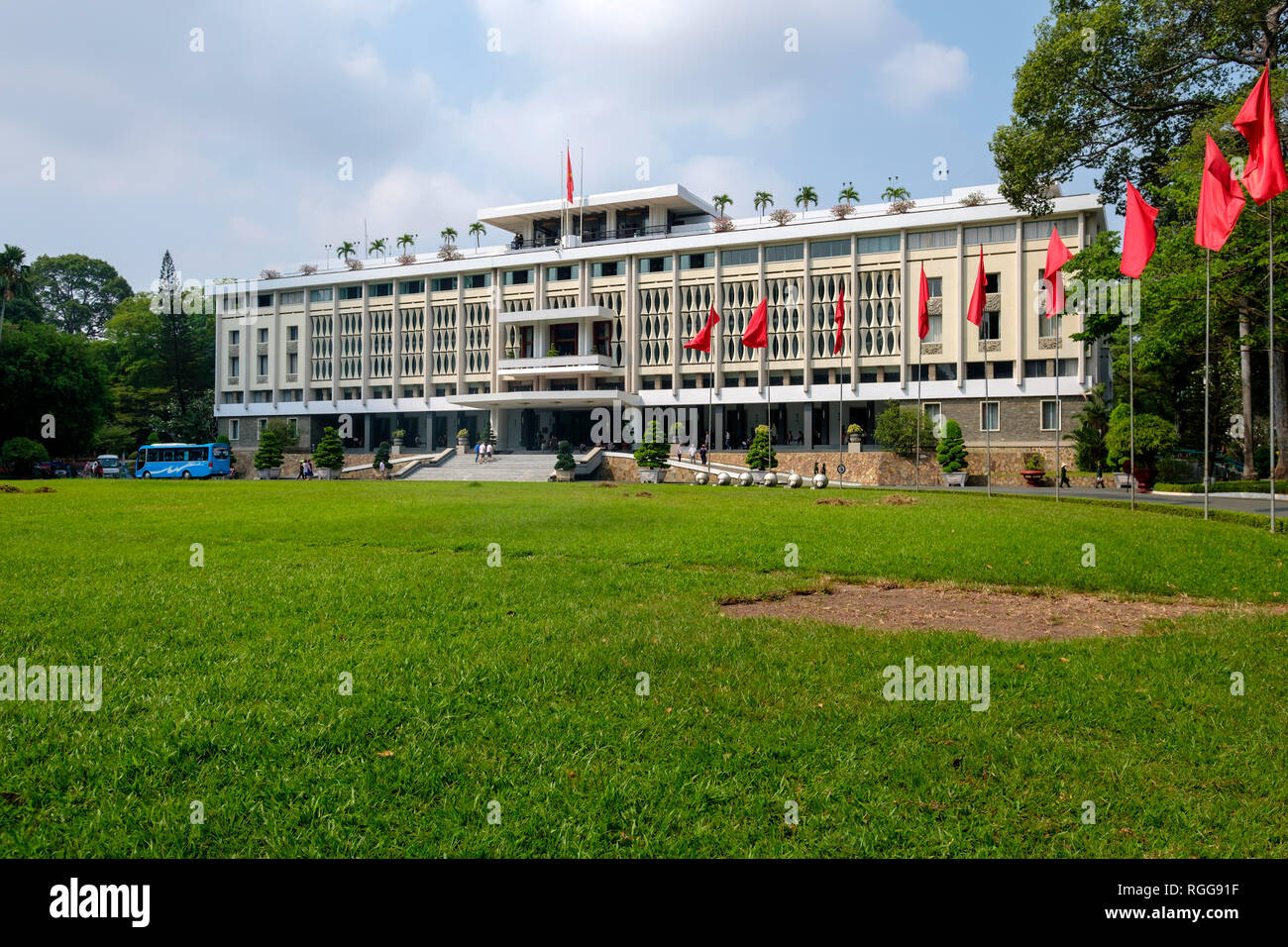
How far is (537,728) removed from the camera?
4.98 m

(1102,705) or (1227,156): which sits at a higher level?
(1227,156)

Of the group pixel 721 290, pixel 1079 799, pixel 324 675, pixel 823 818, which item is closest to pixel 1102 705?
pixel 1079 799

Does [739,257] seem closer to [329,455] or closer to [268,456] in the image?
[329,455]

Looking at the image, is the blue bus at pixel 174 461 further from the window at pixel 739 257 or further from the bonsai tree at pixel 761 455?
the window at pixel 739 257

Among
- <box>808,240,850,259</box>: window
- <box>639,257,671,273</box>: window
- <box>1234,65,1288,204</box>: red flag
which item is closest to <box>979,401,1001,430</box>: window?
<box>808,240,850,259</box>: window

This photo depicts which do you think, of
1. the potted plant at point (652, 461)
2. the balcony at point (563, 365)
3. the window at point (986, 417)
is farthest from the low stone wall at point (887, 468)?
the balcony at point (563, 365)

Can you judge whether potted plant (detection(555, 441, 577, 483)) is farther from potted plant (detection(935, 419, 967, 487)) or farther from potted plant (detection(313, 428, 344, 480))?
potted plant (detection(935, 419, 967, 487))

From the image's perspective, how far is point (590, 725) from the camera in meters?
5.06

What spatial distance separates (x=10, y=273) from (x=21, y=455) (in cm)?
1559

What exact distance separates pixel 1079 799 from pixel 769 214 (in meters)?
53.3

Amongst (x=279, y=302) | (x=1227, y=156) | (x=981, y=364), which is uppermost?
(x=279, y=302)

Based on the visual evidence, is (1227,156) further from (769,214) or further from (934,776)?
(769,214)

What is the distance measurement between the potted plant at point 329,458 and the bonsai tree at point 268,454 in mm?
3284
